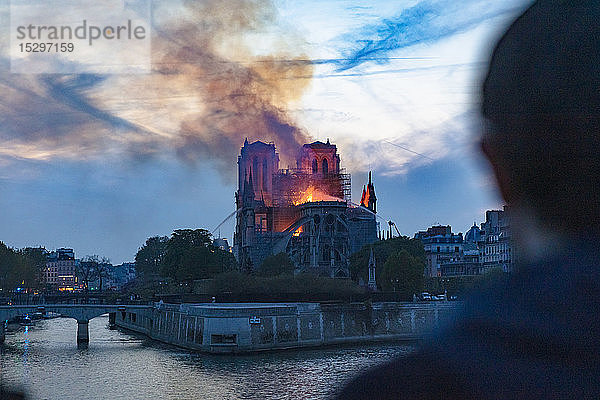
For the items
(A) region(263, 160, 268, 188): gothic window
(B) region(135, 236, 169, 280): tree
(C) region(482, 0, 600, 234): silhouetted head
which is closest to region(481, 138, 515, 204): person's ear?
(C) region(482, 0, 600, 234): silhouetted head

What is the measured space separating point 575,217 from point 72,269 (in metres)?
188

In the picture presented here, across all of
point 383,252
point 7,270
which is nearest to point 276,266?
point 383,252

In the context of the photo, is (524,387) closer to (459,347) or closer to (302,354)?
(459,347)

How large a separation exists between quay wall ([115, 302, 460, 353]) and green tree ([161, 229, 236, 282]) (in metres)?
12.0

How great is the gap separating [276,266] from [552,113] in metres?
71.0

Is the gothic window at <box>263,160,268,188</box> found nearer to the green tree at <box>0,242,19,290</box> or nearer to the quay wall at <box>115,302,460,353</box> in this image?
the green tree at <box>0,242,19,290</box>

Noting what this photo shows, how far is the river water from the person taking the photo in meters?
28.0

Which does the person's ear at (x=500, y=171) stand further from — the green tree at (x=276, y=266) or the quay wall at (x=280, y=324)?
the green tree at (x=276, y=266)

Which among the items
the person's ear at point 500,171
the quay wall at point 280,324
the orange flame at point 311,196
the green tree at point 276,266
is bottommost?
the quay wall at point 280,324

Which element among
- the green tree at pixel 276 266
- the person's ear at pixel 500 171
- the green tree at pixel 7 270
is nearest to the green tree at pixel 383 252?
the green tree at pixel 276 266

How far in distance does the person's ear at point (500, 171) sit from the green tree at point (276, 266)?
69.7 m

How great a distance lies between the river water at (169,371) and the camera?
28000 mm

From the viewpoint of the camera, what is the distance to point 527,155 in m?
1.03

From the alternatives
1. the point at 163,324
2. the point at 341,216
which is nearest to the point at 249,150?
the point at 341,216
